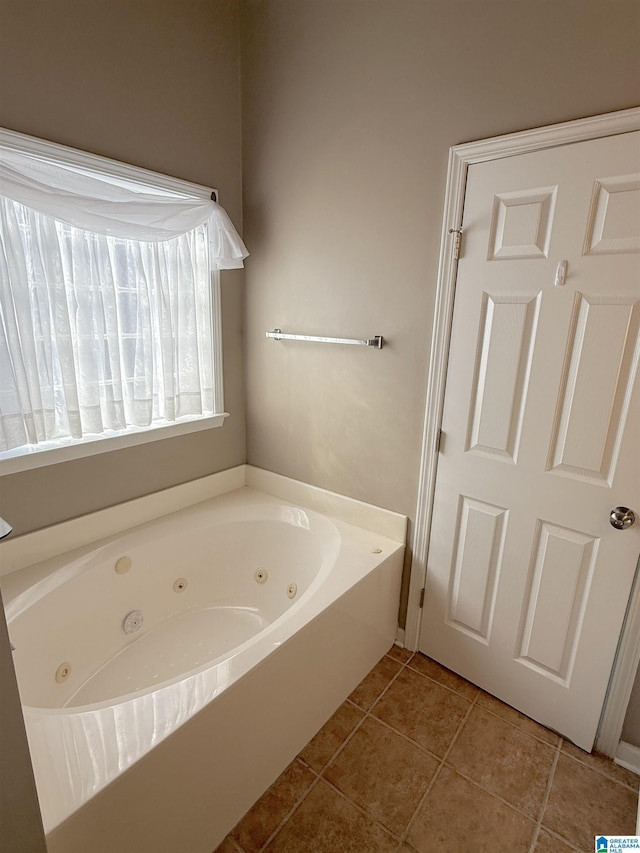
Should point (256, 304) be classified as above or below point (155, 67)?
below

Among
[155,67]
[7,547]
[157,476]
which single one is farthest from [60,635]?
[155,67]

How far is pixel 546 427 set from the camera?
1.46 metres

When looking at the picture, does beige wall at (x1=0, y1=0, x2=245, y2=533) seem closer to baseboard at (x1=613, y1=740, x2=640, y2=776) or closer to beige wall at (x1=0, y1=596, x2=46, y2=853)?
beige wall at (x1=0, y1=596, x2=46, y2=853)

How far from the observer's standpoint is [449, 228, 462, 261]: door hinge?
60.8 inches

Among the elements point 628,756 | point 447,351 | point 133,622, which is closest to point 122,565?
point 133,622

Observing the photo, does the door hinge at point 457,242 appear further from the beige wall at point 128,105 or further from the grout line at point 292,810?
the grout line at point 292,810

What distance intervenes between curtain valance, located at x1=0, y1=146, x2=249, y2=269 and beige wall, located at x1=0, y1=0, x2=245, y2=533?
0.11 metres

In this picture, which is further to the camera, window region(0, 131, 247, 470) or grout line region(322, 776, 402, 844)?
window region(0, 131, 247, 470)

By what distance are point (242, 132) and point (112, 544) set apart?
203cm

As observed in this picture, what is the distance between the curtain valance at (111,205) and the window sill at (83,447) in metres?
0.80

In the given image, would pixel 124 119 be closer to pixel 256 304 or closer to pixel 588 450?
pixel 256 304

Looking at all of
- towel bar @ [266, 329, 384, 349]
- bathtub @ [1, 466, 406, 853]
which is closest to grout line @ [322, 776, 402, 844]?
bathtub @ [1, 466, 406, 853]

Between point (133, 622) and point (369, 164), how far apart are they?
214 centimetres

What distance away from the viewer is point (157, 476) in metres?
2.06
